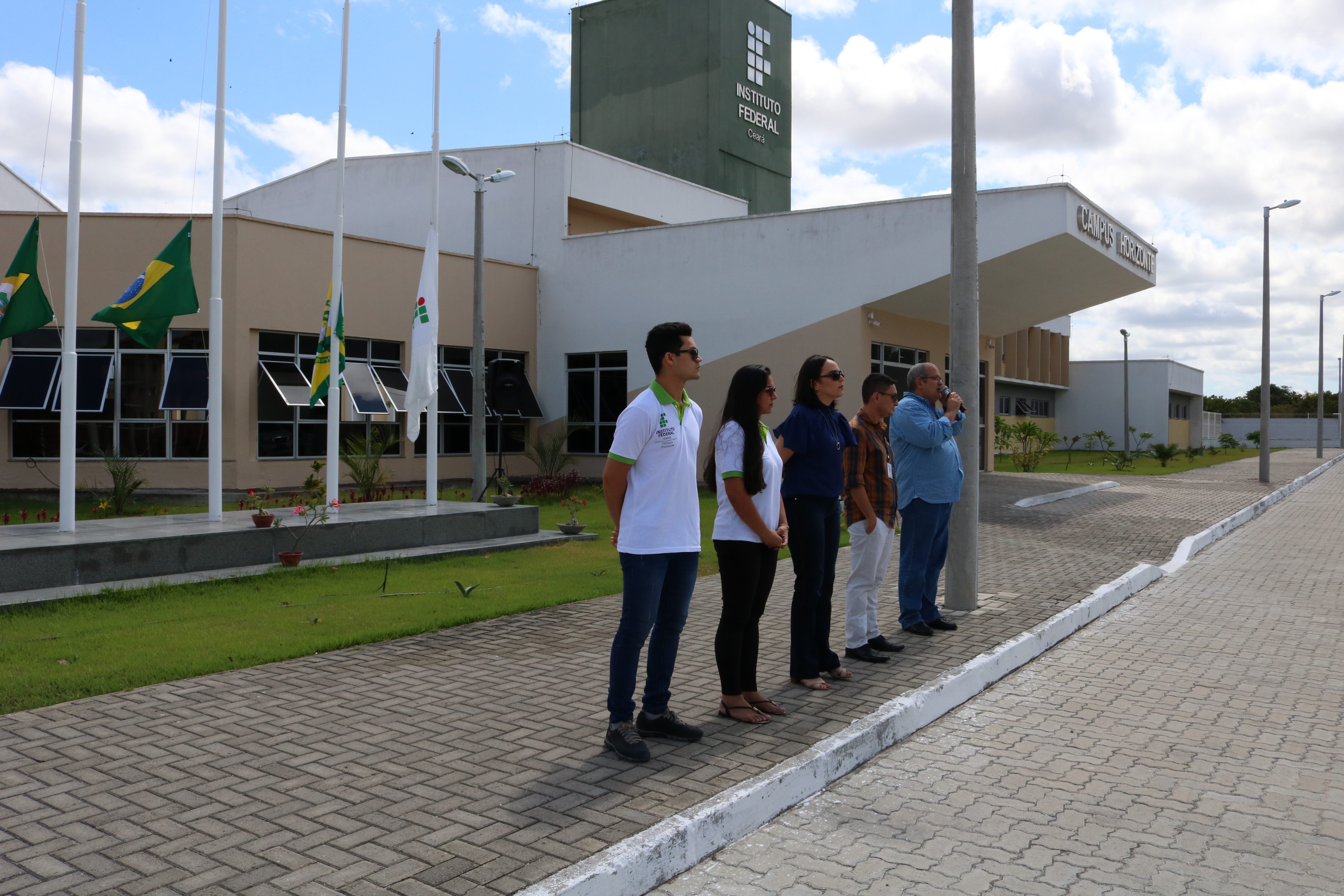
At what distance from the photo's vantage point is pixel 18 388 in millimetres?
19234

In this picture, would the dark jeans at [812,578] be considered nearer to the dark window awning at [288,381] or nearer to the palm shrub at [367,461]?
the palm shrub at [367,461]

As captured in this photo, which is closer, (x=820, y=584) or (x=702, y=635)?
(x=820, y=584)

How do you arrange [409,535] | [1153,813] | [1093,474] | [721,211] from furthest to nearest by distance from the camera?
[721,211]
[1093,474]
[409,535]
[1153,813]

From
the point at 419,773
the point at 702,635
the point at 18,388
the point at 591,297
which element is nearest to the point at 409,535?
the point at 702,635

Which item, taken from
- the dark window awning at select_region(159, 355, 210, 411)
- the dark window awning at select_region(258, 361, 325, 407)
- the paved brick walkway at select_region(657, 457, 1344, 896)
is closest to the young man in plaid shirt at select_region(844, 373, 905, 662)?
the paved brick walkway at select_region(657, 457, 1344, 896)

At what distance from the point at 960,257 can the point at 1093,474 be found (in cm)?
2458

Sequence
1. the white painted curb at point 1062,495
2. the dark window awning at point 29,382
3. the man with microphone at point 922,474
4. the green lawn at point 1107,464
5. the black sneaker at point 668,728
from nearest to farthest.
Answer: the black sneaker at point 668,728 < the man with microphone at point 922,474 < the dark window awning at point 29,382 < the white painted curb at point 1062,495 < the green lawn at point 1107,464

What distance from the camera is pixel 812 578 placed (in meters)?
5.74

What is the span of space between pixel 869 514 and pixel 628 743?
243 centimetres

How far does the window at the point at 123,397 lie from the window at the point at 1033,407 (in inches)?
1791

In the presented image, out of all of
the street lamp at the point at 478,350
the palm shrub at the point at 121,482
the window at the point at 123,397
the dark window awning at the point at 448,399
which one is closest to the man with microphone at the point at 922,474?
the street lamp at the point at 478,350

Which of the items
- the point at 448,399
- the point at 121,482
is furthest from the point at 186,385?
the point at 448,399

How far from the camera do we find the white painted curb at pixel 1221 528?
12508 mm

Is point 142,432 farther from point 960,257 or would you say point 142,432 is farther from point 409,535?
point 960,257
